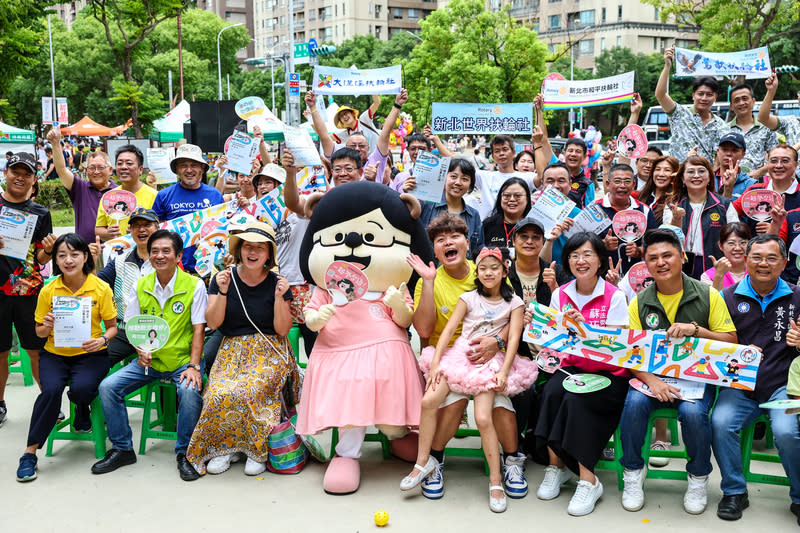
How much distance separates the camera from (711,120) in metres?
6.65

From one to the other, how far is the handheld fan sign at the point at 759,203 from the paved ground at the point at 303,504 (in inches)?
71.4

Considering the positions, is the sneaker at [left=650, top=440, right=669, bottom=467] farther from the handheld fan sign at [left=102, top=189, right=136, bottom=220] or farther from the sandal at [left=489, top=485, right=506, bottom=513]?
the handheld fan sign at [left=102, top=189, right=136, bottom=220]

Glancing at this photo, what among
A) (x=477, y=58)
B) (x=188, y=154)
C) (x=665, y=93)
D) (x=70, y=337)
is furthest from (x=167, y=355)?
(x=477, y=58)

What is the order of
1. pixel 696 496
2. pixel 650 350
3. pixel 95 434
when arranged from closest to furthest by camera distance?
1. pixel 696 496
2. pixel 650 350
3. pixel 95 434

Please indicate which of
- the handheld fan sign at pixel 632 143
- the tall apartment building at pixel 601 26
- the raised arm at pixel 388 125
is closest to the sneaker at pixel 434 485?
the raised arm at pixel 388 125

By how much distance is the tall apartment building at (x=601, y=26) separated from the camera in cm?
5459

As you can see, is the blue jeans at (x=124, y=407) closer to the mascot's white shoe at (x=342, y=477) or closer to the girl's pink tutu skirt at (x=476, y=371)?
the mascot's white shoe at (x=342, y=477)

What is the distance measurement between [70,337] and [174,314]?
0.65 metres

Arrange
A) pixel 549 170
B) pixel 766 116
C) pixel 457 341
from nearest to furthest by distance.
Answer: pixel 457 341, pixel 549 170, pixel 766 116

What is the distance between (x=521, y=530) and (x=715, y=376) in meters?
1.33

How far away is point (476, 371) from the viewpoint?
4215 mm

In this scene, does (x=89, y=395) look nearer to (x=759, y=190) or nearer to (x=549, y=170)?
(x=549, y=170)

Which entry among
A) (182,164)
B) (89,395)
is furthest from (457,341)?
(182,164)

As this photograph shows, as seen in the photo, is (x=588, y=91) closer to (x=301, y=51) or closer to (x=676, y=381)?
(x=676, y=381)
